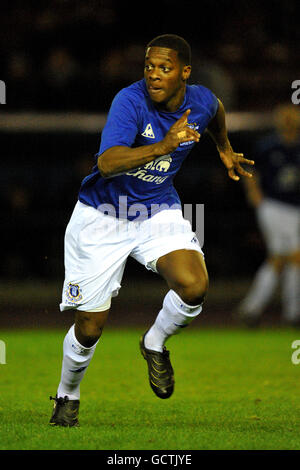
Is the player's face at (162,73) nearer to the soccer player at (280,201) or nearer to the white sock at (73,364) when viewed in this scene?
the white sock at (73,364)

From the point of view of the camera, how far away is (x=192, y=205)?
14.6m

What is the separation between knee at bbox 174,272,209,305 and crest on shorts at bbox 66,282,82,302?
24.8 inches

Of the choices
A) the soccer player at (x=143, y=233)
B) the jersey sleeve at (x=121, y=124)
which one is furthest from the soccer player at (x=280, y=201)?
the jersey sleeve at (x=121, y=124)

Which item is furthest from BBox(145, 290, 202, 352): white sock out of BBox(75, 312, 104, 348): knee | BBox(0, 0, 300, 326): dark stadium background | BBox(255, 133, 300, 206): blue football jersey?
BBox(0, 0, 300, 326): dark stadium background

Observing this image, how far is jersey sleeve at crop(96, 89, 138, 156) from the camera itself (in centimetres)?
491

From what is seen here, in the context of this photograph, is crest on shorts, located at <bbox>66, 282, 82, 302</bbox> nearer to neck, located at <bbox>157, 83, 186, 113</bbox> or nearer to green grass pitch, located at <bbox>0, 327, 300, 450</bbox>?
green grass pitch, located at <bbox>0, 327, 300, 450</bbox>

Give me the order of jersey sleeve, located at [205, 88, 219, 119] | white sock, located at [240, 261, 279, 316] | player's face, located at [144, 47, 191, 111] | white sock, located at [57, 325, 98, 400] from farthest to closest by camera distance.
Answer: white sock, located at [240, 261, 279, 316]
jersey sleeve, located at [205, 88, 219, 119]
white sock, located at [57, 325, 98, 400]
player's face, located at [144, 47, 191, 111]

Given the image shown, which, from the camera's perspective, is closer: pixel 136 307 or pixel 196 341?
pixel 196 341

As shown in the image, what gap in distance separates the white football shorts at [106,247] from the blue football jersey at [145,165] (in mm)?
83

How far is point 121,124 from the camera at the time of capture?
4.98m

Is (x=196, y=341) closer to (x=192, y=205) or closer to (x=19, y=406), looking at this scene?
(x=19, y=406)

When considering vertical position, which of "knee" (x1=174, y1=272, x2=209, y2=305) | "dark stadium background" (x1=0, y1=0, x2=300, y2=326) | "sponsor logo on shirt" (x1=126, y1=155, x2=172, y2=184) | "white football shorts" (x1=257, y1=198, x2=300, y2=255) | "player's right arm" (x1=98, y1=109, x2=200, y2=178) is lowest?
"knee" (x1=174, y1=272, x2=209, y2=305)

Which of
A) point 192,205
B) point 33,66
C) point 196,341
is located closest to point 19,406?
point 196,341

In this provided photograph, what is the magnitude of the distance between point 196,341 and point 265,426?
4441 millimetres
